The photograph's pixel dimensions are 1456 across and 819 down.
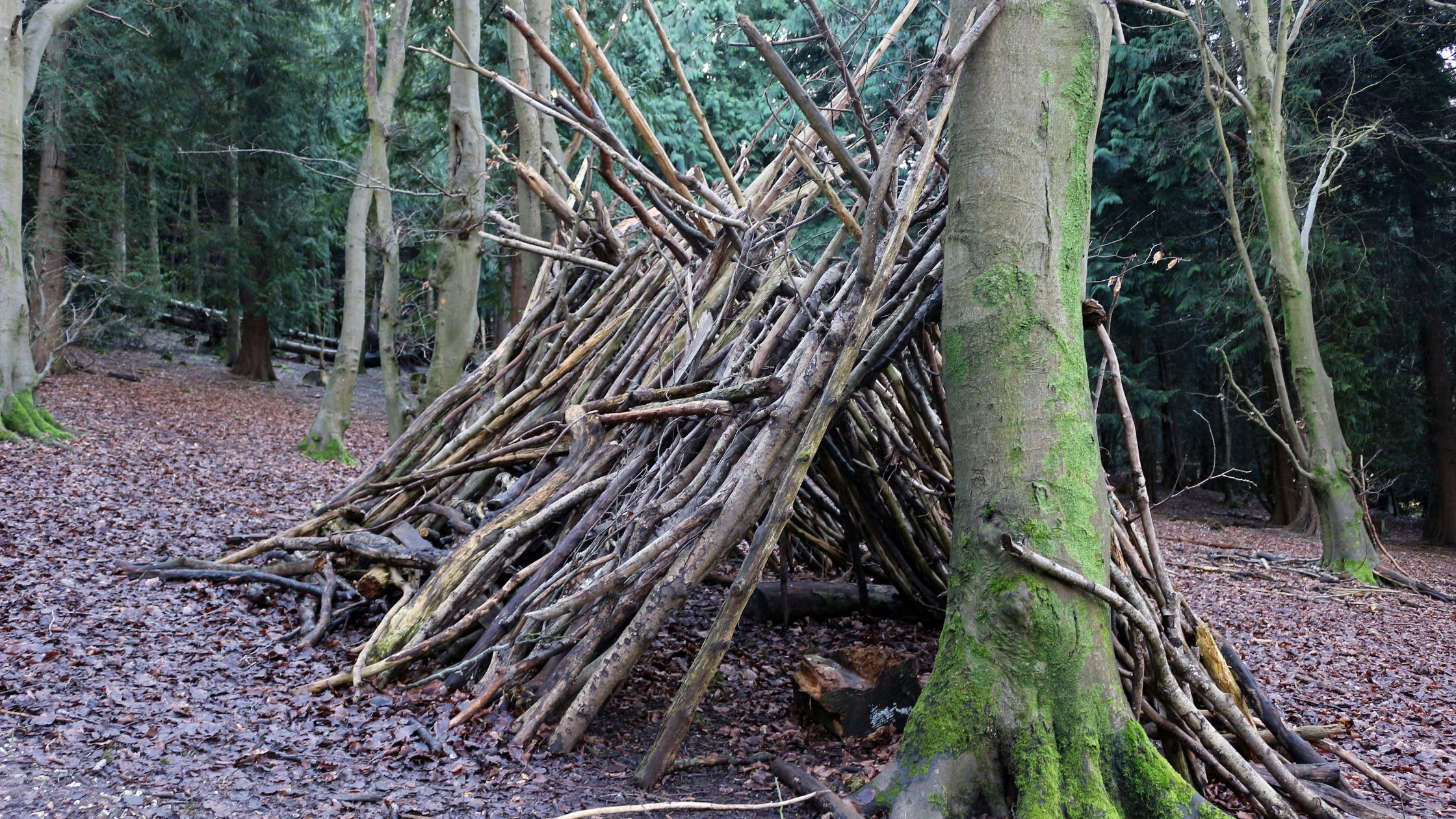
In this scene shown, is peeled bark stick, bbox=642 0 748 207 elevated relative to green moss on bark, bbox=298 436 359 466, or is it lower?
elevated

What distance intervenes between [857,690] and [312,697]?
2223mm

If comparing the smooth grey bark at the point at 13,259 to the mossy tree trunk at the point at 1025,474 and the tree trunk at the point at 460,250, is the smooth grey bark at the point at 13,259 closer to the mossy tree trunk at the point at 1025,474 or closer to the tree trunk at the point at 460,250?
the tree trunk at the point at 460,250

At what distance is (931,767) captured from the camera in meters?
2.65

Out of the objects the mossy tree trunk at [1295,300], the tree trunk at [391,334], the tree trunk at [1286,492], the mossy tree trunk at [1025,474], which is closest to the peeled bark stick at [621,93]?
the mossy tree trunk at [1025,474]

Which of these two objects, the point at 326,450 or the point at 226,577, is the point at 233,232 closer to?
the point at 326,450

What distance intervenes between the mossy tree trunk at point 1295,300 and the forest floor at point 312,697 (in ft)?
3.23

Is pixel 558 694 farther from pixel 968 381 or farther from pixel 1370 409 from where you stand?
pixel 1370 409

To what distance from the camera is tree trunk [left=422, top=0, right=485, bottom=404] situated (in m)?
7.24

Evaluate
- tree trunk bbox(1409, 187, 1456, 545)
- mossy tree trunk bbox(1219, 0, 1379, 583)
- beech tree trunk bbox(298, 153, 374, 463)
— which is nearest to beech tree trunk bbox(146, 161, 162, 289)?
beech tree trunk bbox(298, 153, 374, 463)

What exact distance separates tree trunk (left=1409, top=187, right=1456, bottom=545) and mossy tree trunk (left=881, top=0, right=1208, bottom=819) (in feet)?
41.0

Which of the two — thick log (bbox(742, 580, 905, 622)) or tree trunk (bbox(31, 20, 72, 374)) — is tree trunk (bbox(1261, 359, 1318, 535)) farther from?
tree trunk (bbox(31, 20, 72, 374))

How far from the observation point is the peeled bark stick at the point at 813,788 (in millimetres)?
2686

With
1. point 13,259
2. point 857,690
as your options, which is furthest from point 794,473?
point 13,259

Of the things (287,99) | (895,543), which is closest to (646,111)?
(287,99)
